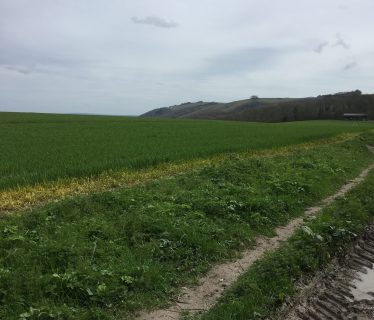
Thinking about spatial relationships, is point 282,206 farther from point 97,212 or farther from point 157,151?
point 157,151

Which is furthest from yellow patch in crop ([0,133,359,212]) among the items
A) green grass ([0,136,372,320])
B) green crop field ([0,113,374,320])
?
green grass ([0,136,372,320])

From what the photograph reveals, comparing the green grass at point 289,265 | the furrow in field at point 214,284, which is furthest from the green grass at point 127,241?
the green grass at point 289,265

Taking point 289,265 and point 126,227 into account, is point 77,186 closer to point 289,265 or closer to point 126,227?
point 126,227

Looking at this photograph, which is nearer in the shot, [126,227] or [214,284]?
[214,284]

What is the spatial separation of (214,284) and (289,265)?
1.29 metres

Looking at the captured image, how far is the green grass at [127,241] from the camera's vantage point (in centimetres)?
557

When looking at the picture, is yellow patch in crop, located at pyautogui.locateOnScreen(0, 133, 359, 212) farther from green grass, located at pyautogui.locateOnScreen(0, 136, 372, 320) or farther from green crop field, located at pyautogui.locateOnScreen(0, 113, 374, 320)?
green grass, located at pyautogui.locateOnScreen(0, 136, 372, 320)

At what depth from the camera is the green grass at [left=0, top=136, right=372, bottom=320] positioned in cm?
557

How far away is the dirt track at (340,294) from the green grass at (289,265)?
0.19m

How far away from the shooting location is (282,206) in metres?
10.9

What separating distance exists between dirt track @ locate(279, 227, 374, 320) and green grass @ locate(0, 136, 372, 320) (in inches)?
64.4

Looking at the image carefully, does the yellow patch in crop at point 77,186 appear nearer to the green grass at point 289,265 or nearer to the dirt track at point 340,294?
the green grass at point 289,265

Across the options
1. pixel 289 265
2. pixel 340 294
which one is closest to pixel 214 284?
pixel 289 265

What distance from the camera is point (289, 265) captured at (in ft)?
22.7
